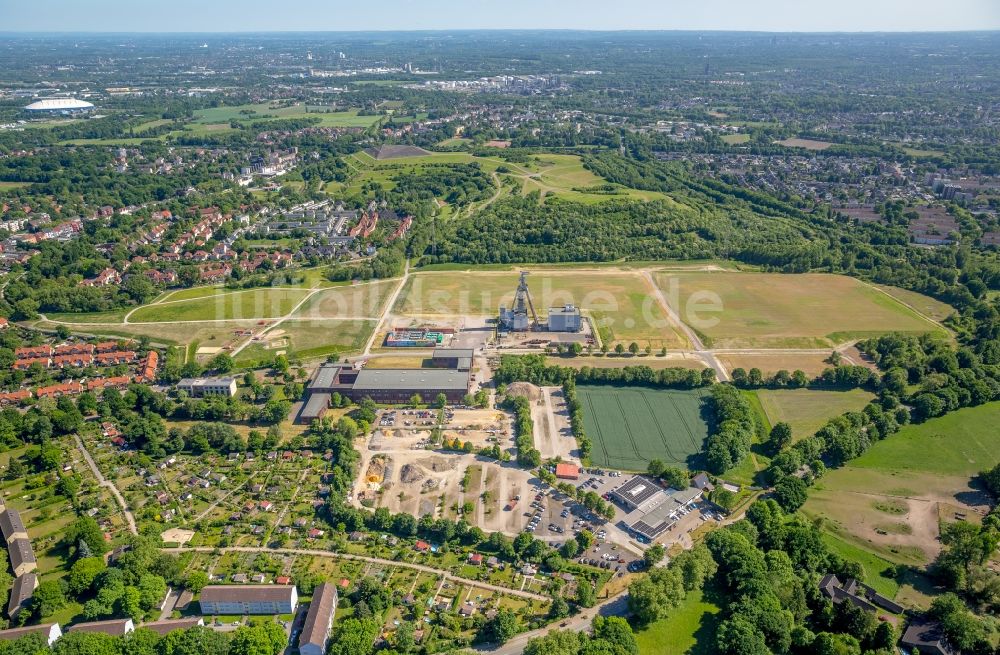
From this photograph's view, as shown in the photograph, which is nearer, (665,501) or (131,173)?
(665,501)

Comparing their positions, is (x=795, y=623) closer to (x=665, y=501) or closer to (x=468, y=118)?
(x=665, y=501)

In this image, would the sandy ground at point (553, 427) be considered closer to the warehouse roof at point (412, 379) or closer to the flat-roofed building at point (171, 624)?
the warehouse roof at point (412, 379)

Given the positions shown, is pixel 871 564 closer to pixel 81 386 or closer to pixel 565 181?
pixel 81 386

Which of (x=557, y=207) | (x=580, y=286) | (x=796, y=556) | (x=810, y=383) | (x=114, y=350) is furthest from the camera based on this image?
(x=557, y=207)

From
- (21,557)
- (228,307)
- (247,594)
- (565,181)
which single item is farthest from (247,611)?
(565,181)

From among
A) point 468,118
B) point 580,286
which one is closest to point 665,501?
point 580,286
